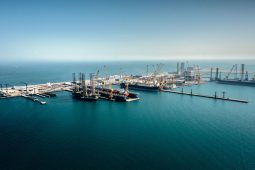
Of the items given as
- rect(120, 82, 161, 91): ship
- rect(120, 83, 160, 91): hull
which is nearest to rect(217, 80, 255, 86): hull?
rect(120, 82, 161, 91): ship

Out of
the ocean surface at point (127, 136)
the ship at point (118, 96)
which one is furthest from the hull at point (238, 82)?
the ship at point (118, 96)

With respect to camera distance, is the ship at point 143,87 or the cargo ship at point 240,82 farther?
the cargo ship at point 240,82

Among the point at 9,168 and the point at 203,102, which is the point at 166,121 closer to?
the point at 203,102

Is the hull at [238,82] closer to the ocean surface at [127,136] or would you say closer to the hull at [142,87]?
the hull at [142,87]

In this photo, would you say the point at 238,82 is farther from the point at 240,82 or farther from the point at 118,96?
the point at 118,96

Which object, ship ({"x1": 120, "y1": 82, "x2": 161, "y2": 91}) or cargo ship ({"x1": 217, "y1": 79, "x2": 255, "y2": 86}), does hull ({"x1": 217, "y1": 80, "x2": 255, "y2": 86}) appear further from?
ship ({"x1": 120, "y1": 82, "x2": 161, "y2": 91})

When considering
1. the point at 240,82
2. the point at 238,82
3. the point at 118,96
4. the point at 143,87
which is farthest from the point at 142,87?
the point at 240,82

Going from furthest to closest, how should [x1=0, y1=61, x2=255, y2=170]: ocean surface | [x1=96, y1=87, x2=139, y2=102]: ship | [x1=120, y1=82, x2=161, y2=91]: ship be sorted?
[x1=120, y1=82, x2=161, y2=91]: ship
[x1=96, y1=87, x2=139, y2=102]: ship
[x1=0, y1=61, x2=255, y2=170]: ocean surface

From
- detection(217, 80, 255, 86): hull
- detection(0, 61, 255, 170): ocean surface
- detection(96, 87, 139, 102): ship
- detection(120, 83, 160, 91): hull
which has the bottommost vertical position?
detection(0, 61, 255, 170): ocean surface
